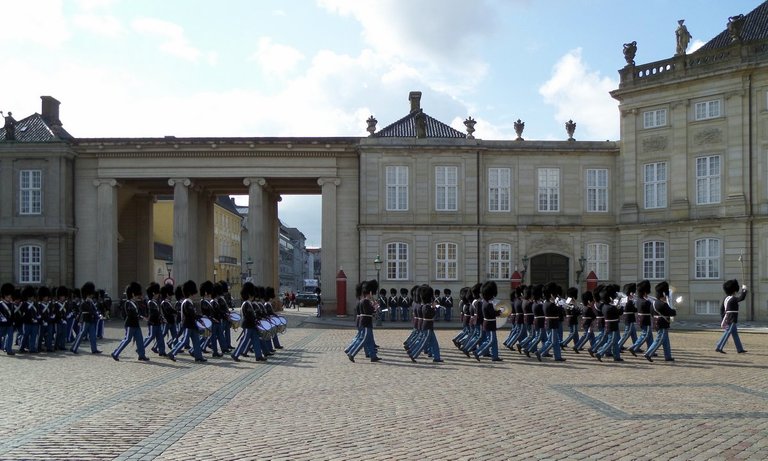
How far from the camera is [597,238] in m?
41.8

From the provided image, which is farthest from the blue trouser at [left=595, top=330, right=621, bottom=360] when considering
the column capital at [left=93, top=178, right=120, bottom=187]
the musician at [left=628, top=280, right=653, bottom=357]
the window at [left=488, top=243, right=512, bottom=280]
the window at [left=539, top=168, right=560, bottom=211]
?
the column capital at [left=93, top=178, right=120, bottom=187]

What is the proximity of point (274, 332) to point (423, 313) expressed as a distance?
4084mm

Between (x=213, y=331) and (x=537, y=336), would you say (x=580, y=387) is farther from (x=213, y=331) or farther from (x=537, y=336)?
(x=213, y=331)

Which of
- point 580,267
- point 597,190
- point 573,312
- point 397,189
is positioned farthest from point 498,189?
point 573,312

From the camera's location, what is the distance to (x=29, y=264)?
137 feet

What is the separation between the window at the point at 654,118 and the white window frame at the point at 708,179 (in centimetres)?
247

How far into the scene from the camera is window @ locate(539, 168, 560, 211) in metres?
42.2

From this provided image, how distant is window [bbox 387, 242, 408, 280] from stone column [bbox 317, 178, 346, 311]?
2629mm

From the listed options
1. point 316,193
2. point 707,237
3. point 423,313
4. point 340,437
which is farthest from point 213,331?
point 316,193

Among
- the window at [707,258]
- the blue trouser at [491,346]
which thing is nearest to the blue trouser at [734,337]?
the blue trouser at [491,346]

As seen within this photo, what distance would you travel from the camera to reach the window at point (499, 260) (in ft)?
138

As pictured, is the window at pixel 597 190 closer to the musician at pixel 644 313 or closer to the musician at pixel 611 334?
the musician at pixel 644 313

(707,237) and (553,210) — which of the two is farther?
(553,210)

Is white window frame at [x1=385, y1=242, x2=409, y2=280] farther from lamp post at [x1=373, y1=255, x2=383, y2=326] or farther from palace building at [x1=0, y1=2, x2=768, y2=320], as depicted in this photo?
lamp post at [x1=373, y1=255, x2=383, y2=326]
